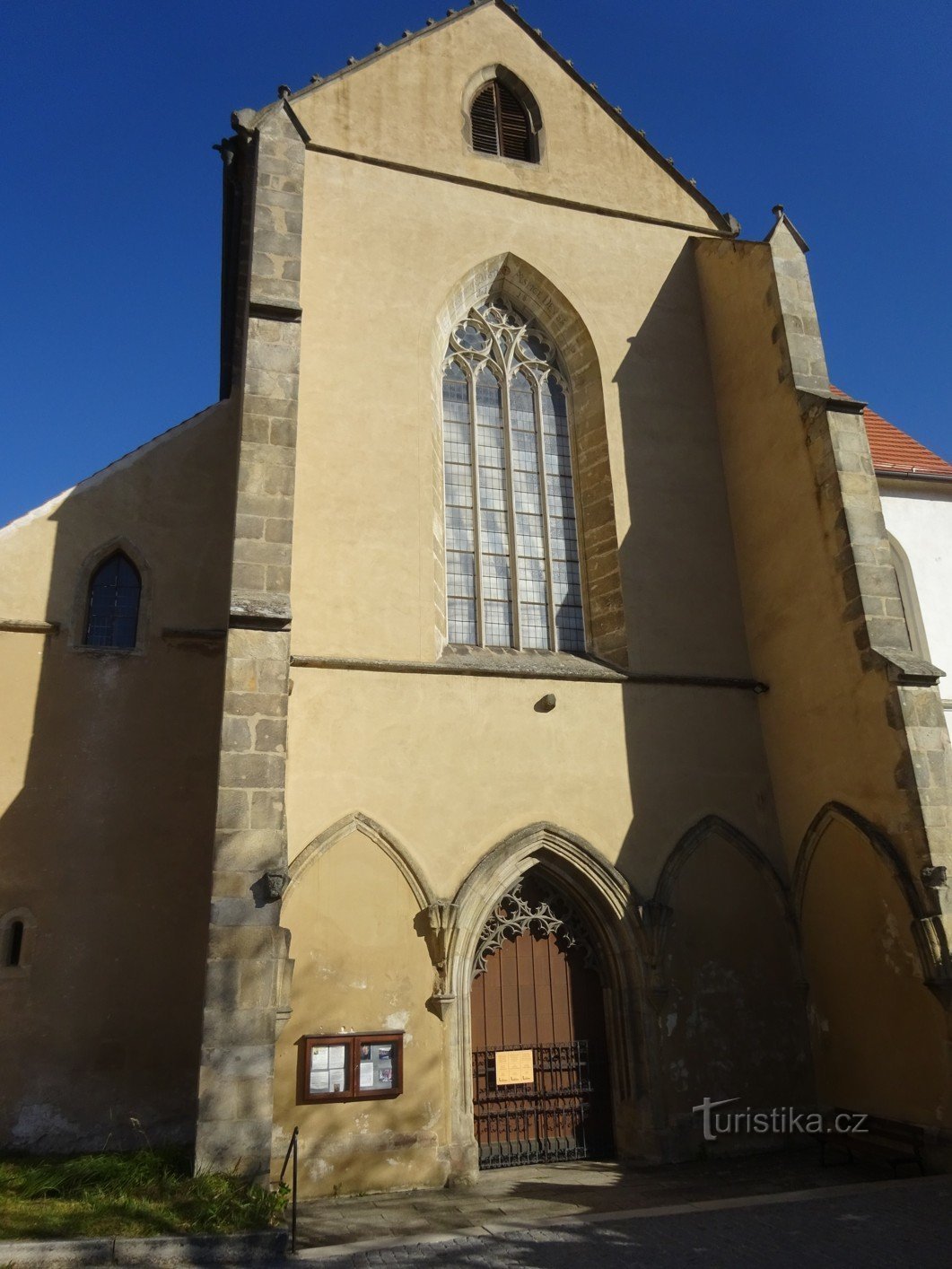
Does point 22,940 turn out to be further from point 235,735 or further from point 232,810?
point 235,735

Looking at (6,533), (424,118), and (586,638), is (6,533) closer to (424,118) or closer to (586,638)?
(586,638)

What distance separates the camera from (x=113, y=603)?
32.1 feet

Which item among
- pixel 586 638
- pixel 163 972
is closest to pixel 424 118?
pixel 586 638

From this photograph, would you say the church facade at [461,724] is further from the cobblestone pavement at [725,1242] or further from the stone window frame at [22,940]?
the cobblestone pavement at [725,1242]

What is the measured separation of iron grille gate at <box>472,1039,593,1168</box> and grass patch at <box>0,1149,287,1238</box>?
7.49 feet

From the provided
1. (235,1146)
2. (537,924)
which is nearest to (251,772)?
(235,1146)

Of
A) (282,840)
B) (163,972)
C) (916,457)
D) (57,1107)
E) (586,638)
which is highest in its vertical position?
(916,457)

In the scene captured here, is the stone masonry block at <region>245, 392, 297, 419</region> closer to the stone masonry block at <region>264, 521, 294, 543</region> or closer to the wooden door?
the stone masonry block at <region>264, 521, 294, 543</region>

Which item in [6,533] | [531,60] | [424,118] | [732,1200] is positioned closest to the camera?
[732,1200]

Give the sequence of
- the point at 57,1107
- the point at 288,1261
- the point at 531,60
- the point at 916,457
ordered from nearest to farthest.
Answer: the point at 288,1261 < the point at 57,1107 < the point at 531,60 < the point at 916,457

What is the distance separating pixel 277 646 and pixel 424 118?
773cm

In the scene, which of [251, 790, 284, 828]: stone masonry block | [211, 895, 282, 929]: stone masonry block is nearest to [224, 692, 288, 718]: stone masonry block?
[251, 790, 284, 828]: stone masonry block

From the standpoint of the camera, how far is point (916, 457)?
13.9 m

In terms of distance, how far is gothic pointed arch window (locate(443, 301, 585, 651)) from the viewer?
32.5 feet
